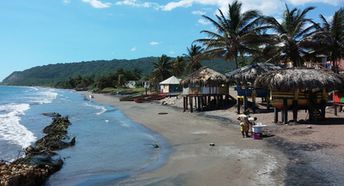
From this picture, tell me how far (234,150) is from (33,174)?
745 centimetres

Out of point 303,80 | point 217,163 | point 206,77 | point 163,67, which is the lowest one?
point 217,163

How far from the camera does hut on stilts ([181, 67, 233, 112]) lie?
110ft

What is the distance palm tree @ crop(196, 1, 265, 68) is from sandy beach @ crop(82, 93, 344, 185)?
12000 millimetres

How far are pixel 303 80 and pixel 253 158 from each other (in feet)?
24.6

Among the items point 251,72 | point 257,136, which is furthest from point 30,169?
point 251,72

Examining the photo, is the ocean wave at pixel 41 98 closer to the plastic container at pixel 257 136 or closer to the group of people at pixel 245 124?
the group of people at pixel 245 124

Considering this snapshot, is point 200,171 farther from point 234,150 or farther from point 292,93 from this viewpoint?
point 292,93

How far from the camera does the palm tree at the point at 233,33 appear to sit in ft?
106

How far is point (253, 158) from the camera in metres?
14.0

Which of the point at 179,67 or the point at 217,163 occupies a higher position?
the point at 179,67

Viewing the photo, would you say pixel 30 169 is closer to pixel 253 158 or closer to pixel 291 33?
pixel 253 158

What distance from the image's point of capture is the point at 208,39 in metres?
33.6

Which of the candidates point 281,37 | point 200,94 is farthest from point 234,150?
point 200,94

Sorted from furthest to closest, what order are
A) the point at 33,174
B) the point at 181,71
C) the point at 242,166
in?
1. the point at 181,71
2. the point at 242,166
3. the point at 33,174
